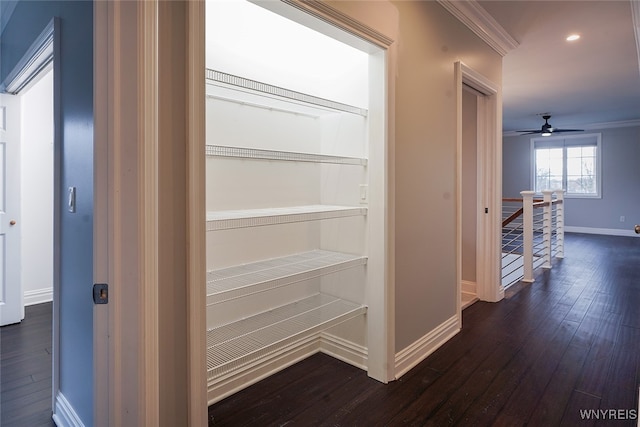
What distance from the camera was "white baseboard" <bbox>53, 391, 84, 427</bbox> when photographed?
162cm

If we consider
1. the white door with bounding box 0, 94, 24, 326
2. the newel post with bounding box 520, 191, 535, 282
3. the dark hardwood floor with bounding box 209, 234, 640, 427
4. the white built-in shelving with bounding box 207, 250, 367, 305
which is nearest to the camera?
the white built-in shelving with bounding box 207, 250, 367, 305

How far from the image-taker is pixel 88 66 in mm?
1399

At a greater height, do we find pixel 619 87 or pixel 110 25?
pixel 619 87

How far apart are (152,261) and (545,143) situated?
33.3ft

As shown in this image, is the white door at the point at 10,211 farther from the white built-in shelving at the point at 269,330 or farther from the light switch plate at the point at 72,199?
the white built-in shelving at the point at 269,330

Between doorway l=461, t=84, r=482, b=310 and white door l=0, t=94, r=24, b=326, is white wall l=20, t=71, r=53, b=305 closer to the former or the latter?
white door l=0, t=94, r=24, b=326

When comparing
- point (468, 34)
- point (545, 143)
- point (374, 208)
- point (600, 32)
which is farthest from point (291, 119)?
point (545, 143)

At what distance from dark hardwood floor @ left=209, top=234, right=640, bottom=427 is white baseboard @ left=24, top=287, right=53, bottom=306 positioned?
2.80 m

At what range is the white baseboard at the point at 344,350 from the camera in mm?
2311

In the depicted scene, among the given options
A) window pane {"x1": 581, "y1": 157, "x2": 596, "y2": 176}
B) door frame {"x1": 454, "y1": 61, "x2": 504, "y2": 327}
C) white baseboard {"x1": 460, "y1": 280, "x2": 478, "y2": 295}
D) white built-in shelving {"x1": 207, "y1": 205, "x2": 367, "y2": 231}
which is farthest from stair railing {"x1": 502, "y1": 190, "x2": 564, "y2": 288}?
window pane {"x1": 581, "y1": 157, "x2": 596, "y2": 176}

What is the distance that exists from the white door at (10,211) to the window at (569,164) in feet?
32.0

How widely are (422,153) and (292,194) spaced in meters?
0.93

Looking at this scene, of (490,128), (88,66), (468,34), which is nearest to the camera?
(88,66)

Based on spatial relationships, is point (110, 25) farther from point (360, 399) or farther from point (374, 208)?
point (360, 399)
